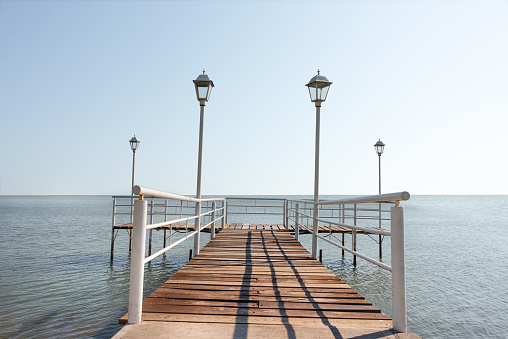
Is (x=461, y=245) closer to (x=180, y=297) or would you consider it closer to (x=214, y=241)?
(x=214, y=241)

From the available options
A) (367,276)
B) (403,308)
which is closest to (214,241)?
(403,308)

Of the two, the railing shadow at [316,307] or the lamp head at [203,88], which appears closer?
the railing shadow at [316,307]

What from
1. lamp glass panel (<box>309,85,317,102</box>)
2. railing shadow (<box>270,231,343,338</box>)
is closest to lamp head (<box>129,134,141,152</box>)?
lamp glass panel (<box>309,85,317,102</box>)

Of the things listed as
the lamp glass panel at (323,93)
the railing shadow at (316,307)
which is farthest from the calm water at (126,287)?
the lamp glass panel at (323,93)

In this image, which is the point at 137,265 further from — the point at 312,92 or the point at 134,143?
the point at 134,143

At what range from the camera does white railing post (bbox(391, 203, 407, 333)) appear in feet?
7.19

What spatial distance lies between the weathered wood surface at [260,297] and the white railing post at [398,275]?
0.52ft

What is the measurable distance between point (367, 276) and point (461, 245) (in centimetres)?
1204

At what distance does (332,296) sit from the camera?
3.11m

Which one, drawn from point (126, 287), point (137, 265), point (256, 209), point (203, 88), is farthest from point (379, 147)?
point (256, 209)

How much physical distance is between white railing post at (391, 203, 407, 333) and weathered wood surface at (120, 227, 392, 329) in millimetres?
158

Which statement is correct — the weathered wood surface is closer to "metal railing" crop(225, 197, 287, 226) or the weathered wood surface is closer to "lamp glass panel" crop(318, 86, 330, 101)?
"metal railing" crop(225, 197, 287, 226)

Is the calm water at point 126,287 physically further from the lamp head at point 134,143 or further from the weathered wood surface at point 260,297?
the lamp head at point 134,143

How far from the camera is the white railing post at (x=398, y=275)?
2.19 metres
